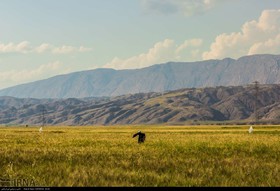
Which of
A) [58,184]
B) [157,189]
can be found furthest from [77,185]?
[157,189]

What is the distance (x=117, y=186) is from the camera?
11141mm

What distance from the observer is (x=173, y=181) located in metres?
12.5

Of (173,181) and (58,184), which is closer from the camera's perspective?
(58,184)

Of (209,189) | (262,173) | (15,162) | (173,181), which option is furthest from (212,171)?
(15,162)

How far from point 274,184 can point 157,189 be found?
366 cm

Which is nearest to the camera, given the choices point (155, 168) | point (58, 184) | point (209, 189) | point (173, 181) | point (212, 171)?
point (209, 189)

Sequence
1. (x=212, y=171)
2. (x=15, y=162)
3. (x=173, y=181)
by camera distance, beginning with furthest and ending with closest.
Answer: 1. (x=15, y=162)
2. (x=212, y=171)
3. (x=173, y=181)

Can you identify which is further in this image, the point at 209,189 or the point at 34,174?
the point at 34,174

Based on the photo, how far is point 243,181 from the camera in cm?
1268

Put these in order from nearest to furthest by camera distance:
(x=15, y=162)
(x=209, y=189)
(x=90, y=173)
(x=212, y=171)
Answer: (x=209, y=189)
(x=90, y=173)
(x=212, y=171)
(x=15, y=162)

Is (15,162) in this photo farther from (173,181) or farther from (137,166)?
(173,181)

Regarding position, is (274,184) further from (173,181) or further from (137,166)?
(137,166)

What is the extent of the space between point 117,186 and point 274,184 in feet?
15.1

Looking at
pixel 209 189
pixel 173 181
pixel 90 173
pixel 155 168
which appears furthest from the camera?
pixel 155 168
